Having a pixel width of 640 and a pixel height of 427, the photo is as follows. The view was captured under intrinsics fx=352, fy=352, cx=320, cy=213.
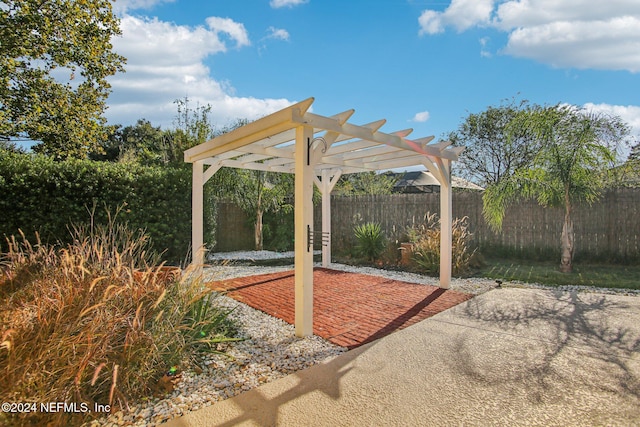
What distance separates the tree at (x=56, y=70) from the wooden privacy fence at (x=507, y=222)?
4277 millimetres

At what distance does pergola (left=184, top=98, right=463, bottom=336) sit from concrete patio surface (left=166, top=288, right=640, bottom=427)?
1.08 metres

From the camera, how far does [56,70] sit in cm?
828

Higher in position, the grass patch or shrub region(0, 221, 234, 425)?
shrub region(0, 221, 234, 425)

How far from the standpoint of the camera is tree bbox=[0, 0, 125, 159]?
725 centimetres

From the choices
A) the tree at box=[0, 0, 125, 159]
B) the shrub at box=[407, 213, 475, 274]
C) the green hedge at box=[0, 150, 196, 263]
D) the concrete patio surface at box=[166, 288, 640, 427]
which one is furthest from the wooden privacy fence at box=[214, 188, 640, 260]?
the concrete patio surface at box=[166, 288, 640, 427]

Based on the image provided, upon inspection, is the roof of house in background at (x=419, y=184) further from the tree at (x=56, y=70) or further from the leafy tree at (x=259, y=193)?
the tree at (x=56, y=70)

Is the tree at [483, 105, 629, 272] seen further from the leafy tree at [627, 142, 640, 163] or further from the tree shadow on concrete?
the tree shadow on concrete

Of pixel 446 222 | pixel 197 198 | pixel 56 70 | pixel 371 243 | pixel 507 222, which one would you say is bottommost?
pixel 371 243

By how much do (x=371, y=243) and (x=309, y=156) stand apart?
17.6 feet

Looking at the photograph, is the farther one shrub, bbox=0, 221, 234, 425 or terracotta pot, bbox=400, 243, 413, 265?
terracotta pot, bbox=400, 243, 413, 265

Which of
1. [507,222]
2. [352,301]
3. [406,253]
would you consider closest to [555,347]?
[352,301]

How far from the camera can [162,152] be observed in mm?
11125

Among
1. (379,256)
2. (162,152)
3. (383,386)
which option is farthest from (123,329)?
(162,152)

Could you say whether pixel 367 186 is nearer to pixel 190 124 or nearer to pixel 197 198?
pixel 190 124
